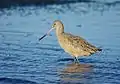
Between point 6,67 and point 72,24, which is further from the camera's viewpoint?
point 72,24

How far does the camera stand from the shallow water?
31.5 feet

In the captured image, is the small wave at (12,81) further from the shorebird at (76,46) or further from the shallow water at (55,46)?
the shorebird at (76,46)

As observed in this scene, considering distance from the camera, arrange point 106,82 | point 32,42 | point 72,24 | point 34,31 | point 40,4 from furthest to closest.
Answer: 1. point 40,4
2. point 72,24
3. point 34,31
4. point 32,42
5. point 106,82

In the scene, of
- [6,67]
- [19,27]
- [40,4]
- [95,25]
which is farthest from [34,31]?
[40,4]

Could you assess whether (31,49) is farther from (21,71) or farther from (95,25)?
(95,25)

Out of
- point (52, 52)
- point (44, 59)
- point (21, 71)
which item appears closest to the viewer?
point (21, 71)

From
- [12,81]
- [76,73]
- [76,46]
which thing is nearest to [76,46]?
[76,46]

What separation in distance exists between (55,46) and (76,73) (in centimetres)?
269

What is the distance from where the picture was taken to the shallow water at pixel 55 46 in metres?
9.61

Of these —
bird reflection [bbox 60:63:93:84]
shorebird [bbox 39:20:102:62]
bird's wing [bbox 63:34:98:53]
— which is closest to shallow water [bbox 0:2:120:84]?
bird reflection [bbox 60:63:93:84]

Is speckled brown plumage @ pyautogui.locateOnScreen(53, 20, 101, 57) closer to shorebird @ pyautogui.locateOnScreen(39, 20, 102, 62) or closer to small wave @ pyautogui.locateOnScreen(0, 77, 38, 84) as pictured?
shorebird @ pyautogui.locateOnScreen(39, 20, 102, 62)

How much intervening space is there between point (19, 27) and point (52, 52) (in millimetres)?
3371

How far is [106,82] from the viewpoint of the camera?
9.13m

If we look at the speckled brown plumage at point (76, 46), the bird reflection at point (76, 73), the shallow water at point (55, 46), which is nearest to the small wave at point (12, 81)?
the shallow water at point (55, 46)
